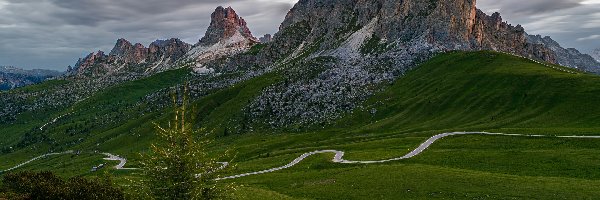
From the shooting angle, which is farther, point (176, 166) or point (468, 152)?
point (468, 152)

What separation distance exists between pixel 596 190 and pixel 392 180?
2663 cm

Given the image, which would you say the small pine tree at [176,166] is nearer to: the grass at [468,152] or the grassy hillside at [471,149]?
the grass at [468,152]

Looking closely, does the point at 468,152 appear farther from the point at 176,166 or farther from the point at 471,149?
the point at 176,166

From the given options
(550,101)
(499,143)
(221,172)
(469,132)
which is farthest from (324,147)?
(221,172)

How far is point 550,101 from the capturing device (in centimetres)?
14962

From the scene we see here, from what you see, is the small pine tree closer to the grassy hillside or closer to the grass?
the grass

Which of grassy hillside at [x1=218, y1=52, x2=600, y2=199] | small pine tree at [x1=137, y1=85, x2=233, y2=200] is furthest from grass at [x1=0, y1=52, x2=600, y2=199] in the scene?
small pine tree at [x1=137, y1=85, x2=233, y2=200]

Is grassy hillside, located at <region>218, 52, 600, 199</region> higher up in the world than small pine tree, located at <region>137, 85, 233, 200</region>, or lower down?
lower down

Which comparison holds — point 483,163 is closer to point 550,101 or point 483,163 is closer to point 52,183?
point 52,183

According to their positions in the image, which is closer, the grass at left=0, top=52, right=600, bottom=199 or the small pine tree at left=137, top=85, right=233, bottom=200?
the small pine tree at left=137, top=85, right=233, bottom=200

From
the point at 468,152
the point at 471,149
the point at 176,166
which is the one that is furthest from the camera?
the point at 471,149

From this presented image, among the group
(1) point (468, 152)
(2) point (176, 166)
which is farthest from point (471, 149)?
(2) point (176, 166)

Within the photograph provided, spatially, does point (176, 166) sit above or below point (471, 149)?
above

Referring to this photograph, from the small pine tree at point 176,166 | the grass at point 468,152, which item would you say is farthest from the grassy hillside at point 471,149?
the small pine tree at point 176,166
